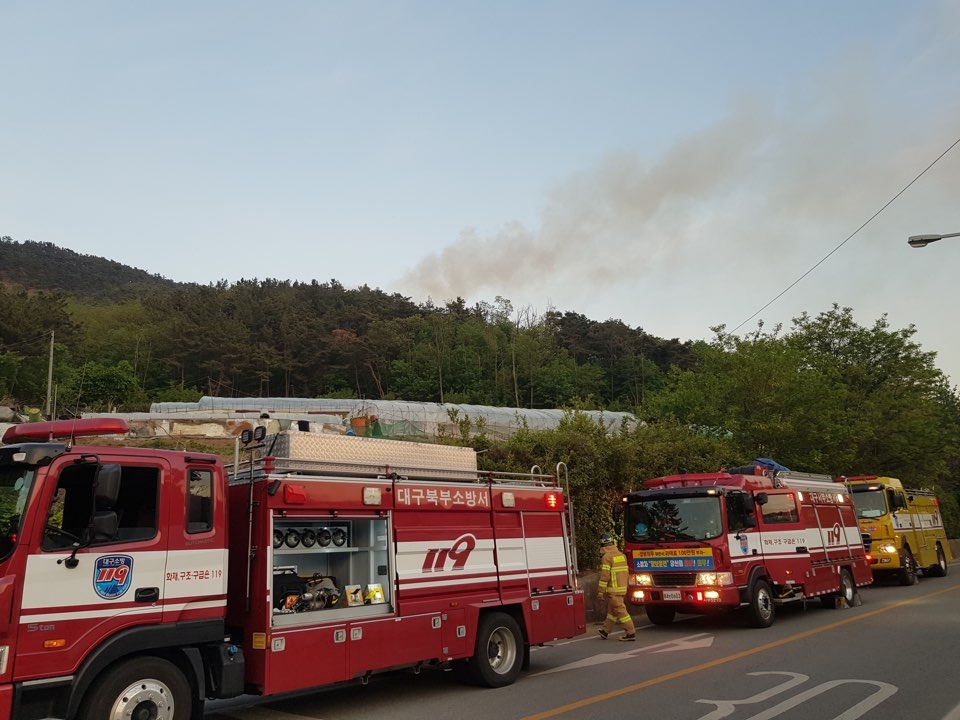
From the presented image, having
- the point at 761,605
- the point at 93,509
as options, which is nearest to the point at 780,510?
the point at 761,605

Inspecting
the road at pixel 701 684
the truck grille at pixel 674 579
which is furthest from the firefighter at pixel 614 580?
the truck grille at pixel 674 579

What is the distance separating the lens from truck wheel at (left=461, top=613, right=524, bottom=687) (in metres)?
8.48

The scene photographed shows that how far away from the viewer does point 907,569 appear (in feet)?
68.1

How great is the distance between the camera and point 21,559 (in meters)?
5.31

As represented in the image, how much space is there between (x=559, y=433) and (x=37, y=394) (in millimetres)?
56945

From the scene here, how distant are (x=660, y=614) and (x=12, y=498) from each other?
11556 mm

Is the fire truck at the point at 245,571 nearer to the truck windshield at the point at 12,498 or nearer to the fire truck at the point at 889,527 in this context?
the truck windshield at the point at 12,498

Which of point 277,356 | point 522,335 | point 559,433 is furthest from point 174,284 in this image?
point 559,433

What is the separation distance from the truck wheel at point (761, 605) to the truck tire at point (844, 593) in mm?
3220

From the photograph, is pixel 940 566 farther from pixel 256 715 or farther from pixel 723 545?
pixel 256 715

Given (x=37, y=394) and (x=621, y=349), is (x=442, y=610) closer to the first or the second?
(x=37, y=394)

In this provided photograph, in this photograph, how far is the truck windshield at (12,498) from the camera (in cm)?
539

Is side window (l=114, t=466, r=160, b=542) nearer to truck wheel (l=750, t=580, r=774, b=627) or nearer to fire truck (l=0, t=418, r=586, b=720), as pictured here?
fire truck (l=0, t=418, r=586, b=720)

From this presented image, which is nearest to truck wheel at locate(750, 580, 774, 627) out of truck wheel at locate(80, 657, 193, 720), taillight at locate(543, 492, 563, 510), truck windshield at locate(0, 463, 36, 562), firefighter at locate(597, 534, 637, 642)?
firefighter at locate(597, 534, 637, 642)
